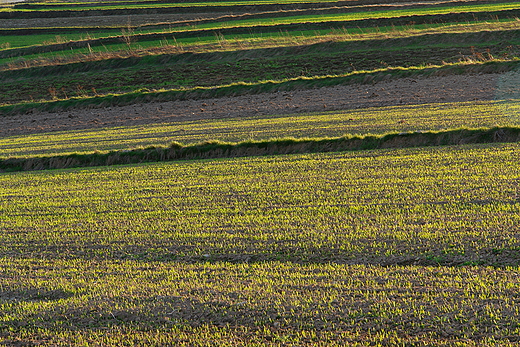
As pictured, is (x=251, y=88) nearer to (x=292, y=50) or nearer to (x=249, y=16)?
(x=292, y=50)

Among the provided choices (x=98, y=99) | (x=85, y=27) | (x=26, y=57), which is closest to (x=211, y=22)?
(x=85, y=27)

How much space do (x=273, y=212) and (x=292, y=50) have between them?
2958cm

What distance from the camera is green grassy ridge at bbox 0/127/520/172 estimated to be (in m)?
14.9

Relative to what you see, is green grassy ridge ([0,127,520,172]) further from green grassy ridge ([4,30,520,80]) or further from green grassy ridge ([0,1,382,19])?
green grassy ridge ([0,1,382,19])

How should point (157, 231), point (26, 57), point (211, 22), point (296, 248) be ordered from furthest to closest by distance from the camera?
point (211, 22) → point (26, 57) → point (157, 231) → point (296, 248)

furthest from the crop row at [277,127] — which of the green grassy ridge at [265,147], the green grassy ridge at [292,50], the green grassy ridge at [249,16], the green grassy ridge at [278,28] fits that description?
the green grassy ridge at [249,16]

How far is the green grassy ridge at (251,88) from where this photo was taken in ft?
86.3

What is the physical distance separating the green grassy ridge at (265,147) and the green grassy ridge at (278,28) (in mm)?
30505

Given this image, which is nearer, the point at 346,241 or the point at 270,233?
the point at 346,241

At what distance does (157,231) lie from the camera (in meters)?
9.69

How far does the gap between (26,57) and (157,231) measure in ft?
136

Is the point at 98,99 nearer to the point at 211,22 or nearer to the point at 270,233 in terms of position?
the point at 270,233

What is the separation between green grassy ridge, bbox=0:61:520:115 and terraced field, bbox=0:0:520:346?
11cm

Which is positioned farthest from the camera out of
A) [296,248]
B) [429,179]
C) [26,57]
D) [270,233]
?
[26,57]
